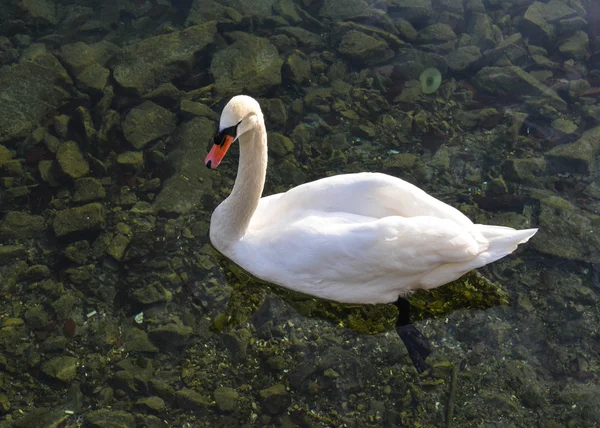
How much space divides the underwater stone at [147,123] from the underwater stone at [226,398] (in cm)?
303

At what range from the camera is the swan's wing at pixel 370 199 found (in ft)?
18.8

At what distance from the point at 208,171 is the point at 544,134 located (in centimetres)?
390

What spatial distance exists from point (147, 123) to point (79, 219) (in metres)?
1.50

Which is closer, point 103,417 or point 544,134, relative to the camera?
point 103,417

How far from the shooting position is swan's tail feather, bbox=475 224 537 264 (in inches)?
228

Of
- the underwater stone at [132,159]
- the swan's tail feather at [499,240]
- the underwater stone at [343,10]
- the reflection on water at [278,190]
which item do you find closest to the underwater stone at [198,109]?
the reflection on water at [278,190]

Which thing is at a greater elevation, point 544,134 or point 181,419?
point 544,134

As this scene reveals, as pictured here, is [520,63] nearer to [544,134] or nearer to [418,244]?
[544,134]

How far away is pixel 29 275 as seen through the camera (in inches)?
237

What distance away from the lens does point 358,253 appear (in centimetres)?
532

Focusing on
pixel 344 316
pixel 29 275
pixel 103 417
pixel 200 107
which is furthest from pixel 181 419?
pixel 200 107

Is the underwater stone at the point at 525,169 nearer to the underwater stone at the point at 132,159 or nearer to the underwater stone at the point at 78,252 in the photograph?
the underwater stone at the point at 132,159

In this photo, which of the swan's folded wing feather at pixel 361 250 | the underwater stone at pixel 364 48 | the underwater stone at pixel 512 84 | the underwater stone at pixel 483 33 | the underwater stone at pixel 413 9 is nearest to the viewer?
the swan's folded wing feather at pixel 361 250

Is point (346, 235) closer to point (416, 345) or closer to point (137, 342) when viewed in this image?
point (416, 345)
